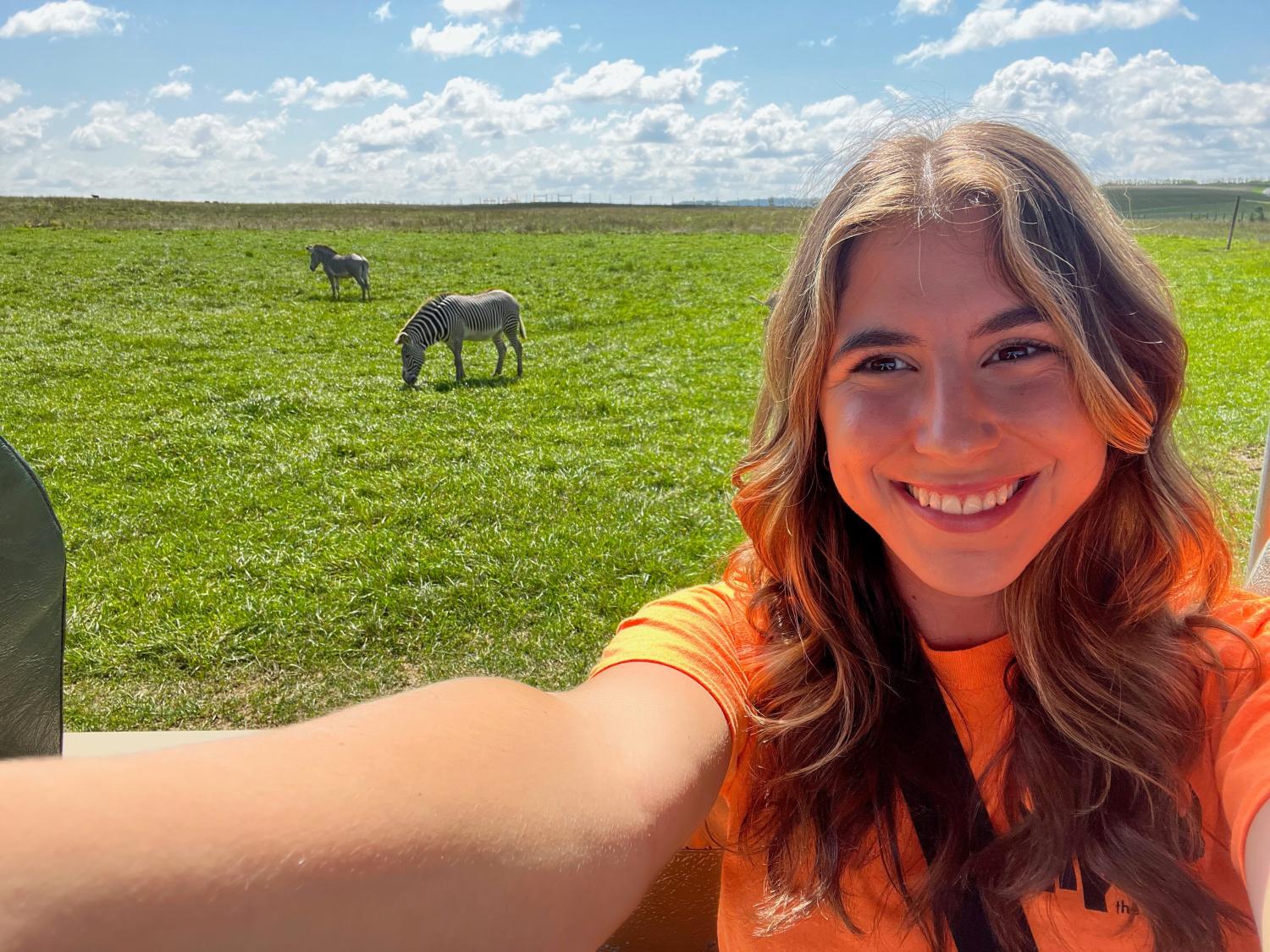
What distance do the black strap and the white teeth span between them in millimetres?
272

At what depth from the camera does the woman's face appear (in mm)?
1199

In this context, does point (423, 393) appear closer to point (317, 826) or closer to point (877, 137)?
point (877, 137)

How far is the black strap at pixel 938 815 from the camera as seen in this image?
46.3 inches

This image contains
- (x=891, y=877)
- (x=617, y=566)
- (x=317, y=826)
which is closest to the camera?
(x=317, y=826)

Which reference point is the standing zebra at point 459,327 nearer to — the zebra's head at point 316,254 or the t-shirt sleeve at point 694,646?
the zebra's head at point 316,254

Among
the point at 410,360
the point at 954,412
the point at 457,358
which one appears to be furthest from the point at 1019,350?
the point at 457,358

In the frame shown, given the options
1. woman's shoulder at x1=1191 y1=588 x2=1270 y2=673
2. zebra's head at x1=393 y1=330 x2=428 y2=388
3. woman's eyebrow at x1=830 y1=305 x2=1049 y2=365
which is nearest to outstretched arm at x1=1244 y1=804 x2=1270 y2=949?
woman's shoulder at x1=1191 y1=588 x2=1270 y2=673

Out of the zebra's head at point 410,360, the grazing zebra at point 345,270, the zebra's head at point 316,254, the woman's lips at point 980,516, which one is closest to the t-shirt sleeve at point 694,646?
the woman's lips at point 980,516

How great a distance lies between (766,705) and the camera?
134 centimetres

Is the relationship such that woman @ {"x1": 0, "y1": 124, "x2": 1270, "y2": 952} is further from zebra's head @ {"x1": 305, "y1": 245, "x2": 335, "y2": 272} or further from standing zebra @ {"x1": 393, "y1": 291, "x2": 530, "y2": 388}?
zebra's head @ {"x1": 305, "y1": 245, "x2": 335, "y2": 272}

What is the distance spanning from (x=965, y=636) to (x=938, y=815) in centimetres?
28

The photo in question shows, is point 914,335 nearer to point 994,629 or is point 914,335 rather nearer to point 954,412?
point 954,412

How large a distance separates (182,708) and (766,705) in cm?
374

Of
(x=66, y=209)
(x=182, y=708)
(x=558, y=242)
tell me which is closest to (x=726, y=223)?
(x=558, y=242)
